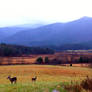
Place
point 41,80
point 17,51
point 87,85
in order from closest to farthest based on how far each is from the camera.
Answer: point 87,85 < point 41,80 < point 17,51

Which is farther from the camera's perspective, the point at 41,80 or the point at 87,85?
the point at 41,80

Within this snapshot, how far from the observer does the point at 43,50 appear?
356ft

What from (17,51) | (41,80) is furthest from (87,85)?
(17,51)

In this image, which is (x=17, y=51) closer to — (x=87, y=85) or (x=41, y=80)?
(x=41, y=80)

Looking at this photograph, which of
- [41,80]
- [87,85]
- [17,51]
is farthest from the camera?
[17,51]

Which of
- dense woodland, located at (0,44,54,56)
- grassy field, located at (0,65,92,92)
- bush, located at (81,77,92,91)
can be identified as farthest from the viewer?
dense woodland, located at (0,44,54,56)

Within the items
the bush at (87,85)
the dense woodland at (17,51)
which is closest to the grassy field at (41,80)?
the bush at (87,85)

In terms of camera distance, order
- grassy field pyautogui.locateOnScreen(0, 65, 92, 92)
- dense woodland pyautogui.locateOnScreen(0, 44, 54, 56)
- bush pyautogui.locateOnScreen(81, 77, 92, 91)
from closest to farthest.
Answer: bush pyautogui.locateOnScreen(81, 77, 92, 91), grassy field pyautogui.locateOnScreen(0, 65, 92, 92), dense woodland pyautogui.locateOnScreen(0, 44, 54, 56)

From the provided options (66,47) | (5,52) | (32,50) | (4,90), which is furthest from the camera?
(66,47)

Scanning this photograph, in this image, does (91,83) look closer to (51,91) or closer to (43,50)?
(51,91)

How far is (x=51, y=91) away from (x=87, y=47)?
15508 cm

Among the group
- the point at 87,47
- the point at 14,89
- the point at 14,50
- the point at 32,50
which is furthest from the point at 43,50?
the point at 14,89

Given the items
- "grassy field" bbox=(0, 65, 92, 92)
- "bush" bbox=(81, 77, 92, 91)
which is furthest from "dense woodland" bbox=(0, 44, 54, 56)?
"bush" bbox=(81, 77, 92, 91)

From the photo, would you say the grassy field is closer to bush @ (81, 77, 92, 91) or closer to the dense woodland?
bush @ (81, 77, 92, 91)
